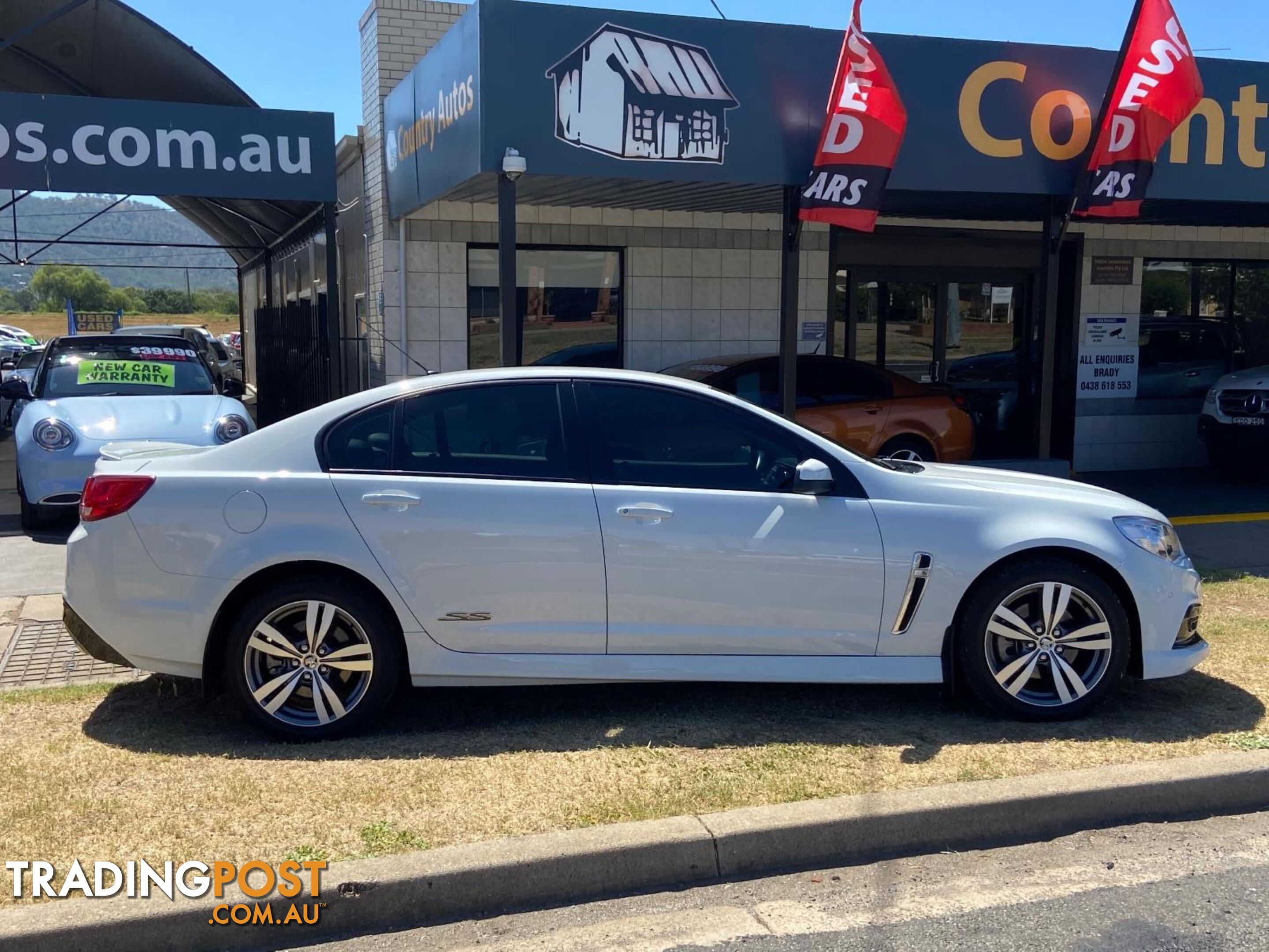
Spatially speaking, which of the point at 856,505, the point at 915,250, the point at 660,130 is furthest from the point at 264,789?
the point at 915,250

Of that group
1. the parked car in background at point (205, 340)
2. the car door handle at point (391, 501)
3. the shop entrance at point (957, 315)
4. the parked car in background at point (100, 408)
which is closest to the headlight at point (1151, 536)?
the car door handle at point (391, 501)

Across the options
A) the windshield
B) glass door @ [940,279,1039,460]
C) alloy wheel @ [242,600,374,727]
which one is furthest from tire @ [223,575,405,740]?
glass door @ [940,279,1039,460]

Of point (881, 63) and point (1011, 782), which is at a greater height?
point (881, 63)

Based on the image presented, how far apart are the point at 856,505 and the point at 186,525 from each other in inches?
108

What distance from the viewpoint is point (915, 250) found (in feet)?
41.7

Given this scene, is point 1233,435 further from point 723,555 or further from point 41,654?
point 41,654

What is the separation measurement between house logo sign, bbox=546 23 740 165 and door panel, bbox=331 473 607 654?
3.92 meters

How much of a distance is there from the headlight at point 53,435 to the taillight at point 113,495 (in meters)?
4.73

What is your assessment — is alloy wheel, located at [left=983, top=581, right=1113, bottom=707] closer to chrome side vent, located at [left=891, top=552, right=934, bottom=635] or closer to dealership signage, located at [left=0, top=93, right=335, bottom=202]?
chrome side vent, located at [left=891, top=552, right=934, bottom=635]

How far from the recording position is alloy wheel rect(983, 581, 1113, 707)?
490 centimetres

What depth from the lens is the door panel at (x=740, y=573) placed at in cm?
473

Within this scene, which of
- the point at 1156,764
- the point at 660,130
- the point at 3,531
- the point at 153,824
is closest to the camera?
the point at 153,824

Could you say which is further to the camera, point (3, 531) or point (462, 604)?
point (3, 531)

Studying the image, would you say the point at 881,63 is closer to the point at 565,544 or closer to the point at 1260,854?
the point at 565,544
